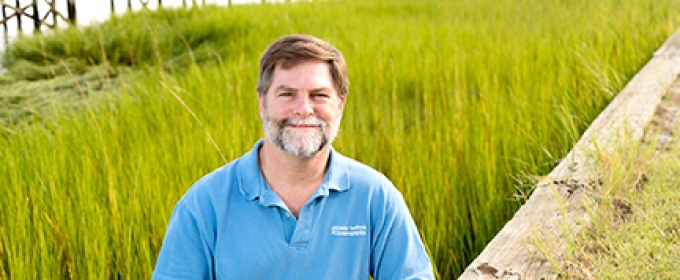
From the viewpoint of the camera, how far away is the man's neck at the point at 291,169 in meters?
1.35

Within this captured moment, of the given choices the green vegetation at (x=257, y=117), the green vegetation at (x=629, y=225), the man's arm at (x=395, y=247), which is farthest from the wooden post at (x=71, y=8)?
the man's arm at (x=395, y=247)

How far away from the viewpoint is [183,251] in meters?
1.39

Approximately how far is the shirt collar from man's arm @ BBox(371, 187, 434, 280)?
95mm

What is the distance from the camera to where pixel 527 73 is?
14.1 feet

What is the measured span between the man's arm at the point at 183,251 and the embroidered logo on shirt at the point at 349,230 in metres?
0.24

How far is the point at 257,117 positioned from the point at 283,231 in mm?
2141

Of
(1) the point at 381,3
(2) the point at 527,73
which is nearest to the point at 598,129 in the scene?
(2) the point at 527,73

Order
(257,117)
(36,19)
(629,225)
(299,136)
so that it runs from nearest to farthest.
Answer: (299,136), (629,225), (257,117), (36,19)

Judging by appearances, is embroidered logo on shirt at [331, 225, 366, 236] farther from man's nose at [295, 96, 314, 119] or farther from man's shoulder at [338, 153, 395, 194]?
man's nose at [295, 96, 314, 119]

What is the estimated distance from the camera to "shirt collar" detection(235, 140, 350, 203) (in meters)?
1.35

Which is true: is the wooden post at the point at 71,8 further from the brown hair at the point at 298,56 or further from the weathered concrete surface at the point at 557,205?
the brown hair at the point at 298,56

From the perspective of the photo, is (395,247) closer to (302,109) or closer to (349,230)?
(349,230)

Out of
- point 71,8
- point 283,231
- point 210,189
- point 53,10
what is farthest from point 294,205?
point 71,8

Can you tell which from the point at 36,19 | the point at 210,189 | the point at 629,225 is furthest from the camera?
the point at 36,19
